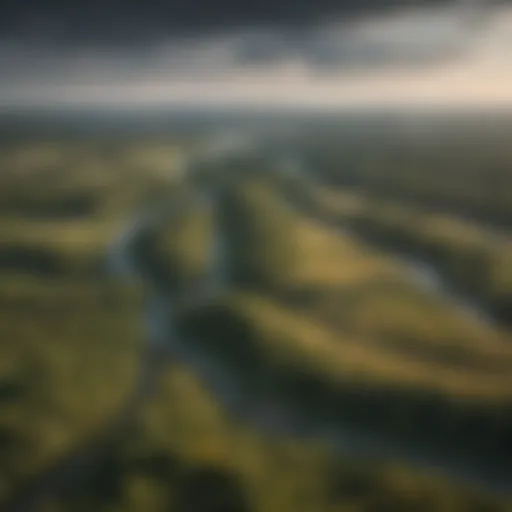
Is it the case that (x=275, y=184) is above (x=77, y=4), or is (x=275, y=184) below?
below

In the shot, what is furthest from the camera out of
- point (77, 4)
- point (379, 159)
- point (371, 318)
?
point (379, 159)

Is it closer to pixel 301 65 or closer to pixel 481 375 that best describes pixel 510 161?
pixel 301 65

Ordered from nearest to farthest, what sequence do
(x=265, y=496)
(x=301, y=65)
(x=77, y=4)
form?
(x=265, y=496), (x=77, y=4), (x=301, y=65)

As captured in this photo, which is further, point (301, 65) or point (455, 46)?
point (301, 65)

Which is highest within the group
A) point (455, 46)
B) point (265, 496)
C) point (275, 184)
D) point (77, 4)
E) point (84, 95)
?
point (77, 4)

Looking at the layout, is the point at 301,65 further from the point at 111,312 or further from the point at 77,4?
the point at 111,312

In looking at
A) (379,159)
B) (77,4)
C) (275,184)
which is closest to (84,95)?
(77,4)

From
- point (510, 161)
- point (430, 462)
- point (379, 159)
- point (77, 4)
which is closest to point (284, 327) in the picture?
point (430, 462)
